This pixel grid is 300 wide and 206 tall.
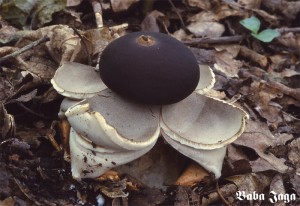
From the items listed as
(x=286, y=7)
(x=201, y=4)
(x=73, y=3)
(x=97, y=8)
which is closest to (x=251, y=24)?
(x=201, y=4)

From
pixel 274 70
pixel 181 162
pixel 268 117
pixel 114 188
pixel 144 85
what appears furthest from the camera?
pixel 274 70

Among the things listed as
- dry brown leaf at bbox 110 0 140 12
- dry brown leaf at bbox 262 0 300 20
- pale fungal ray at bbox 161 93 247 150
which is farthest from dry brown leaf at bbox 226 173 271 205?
dry brown leaf at bbox 262 0 300 20

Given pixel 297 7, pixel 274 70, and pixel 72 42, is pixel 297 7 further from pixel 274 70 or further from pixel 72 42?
pixel 72 42

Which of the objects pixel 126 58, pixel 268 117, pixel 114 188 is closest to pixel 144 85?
pixel 126 58

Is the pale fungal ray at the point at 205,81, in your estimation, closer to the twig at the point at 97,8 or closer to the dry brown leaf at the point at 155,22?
the twig at the point at 97,8

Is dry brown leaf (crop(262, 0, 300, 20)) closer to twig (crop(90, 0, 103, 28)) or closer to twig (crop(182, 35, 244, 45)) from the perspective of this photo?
twig (crop(182, 35, 244, 45))

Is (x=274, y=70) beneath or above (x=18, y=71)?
beneath
